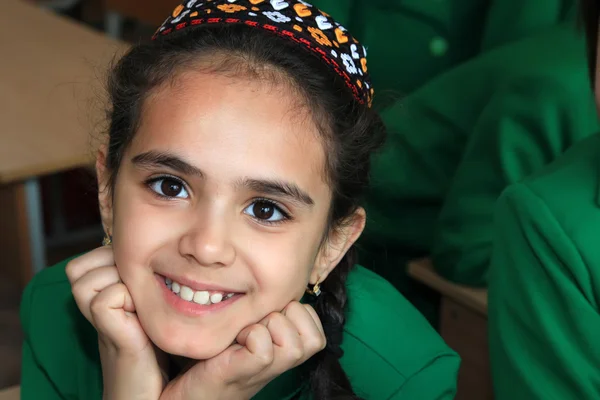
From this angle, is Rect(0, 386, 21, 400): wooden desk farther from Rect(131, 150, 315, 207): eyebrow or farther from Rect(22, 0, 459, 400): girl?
Rect(131, 150, 315, 207): eyebrow

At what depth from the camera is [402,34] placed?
2059 millimetres

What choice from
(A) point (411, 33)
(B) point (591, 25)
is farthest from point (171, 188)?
(A) point (411, 33)

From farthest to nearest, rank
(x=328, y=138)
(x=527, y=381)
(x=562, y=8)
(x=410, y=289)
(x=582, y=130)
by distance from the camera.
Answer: (x=410, y=289) < (x=562, y=8) < (x=582, y=130) < (x=527, y=381) < (x=328, y=138)

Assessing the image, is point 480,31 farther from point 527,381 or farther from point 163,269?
point 163,269

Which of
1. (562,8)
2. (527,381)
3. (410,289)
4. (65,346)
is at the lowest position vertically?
(410,289)

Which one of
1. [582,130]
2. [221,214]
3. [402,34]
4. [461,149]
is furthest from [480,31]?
[221,214]

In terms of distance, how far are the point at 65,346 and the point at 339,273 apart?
482 mm

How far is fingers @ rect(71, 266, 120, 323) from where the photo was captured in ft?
3.85

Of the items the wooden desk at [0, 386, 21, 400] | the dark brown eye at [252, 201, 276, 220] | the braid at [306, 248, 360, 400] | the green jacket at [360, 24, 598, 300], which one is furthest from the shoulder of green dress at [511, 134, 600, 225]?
the wooden desk at [0, 386, 21, 400]

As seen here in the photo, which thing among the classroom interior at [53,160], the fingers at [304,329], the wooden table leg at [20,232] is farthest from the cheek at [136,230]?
the wooden table leg at [20,232]

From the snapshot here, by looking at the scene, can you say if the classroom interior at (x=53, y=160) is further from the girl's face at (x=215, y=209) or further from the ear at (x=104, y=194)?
the girl's face at (x=215, y=209)

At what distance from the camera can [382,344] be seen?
4.32 feet

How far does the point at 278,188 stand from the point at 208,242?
12 centimetres

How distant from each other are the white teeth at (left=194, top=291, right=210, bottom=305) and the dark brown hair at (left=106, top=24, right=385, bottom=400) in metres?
0.23
